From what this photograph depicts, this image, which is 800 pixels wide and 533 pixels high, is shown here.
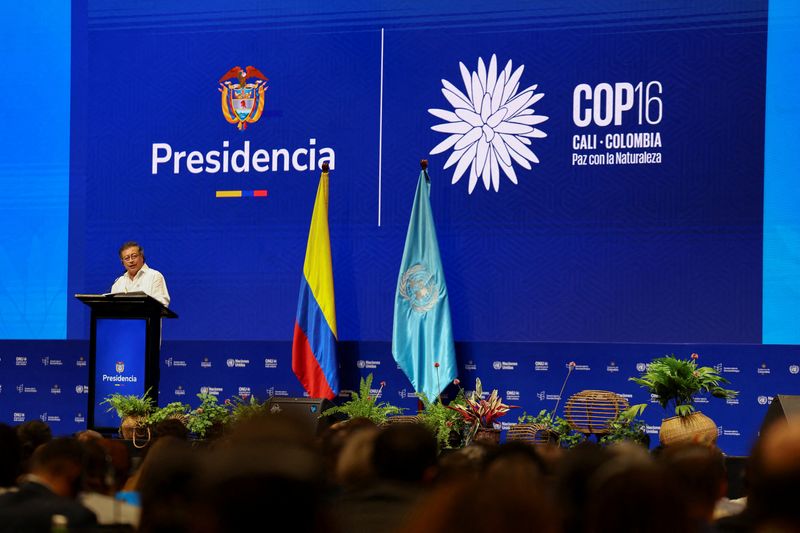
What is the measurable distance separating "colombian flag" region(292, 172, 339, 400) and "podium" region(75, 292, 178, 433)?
6.70 ft

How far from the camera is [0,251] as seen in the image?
11391 mm

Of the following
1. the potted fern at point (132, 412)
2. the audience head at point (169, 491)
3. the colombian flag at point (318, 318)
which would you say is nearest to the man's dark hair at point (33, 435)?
the audience head at point (169, 491)

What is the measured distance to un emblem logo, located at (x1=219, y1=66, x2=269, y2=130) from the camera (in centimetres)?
1090

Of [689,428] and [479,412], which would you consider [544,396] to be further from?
[689,428]

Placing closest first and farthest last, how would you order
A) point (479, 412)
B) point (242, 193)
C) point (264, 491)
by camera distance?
point (264, 491) → point (479, 412) → point (242, 193)

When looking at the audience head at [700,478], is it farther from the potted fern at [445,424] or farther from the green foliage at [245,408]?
the potted fern at [445,424]

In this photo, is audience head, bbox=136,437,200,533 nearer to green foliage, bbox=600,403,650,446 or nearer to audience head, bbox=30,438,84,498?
audience head, bbox=30,438,84,498

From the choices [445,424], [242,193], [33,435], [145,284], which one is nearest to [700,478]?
[33,435]

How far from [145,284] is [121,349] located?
1.44 meters

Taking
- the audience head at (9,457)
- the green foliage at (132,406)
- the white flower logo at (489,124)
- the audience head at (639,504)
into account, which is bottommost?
the green foliage at (132,406)

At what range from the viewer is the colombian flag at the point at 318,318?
9781 mm

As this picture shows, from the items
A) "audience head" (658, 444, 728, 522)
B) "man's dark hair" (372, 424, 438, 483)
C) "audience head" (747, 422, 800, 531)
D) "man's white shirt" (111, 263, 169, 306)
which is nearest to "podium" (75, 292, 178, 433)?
"man's white shirt" (111, 263, 169, 306)

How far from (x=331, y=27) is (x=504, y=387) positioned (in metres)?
3.94

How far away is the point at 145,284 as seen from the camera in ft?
30.7
